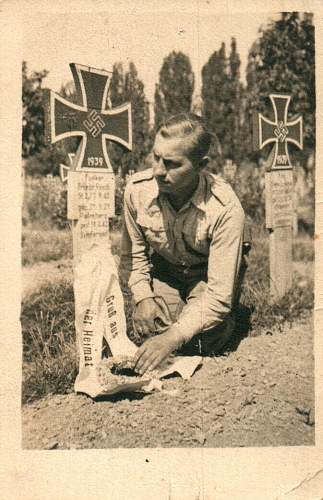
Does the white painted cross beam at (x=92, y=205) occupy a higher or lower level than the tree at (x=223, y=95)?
lower

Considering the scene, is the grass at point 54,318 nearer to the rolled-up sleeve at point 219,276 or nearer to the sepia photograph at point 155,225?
the sepia photograph at point 155,225

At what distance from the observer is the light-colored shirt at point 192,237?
247cm

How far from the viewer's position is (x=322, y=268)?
2.48 meters

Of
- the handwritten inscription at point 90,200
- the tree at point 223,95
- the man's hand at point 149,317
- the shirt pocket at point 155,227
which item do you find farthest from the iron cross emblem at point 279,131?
the man's hand at point 149,317

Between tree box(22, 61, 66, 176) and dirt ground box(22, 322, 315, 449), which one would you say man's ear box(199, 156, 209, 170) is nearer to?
tree box(22, 61, 66, 176)

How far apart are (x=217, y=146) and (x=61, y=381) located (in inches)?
44.8

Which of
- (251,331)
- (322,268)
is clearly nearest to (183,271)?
(251,331)

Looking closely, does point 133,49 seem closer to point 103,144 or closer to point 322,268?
point 103,144

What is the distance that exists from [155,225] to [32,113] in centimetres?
65

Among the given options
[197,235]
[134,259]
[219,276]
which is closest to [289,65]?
[197,235]

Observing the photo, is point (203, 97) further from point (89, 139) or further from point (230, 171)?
point (230, 171)

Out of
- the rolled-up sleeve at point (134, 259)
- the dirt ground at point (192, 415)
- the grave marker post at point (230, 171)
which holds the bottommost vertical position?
the dirt ground at point (192, 415)

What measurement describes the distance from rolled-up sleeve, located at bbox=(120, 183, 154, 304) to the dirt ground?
1.37ft

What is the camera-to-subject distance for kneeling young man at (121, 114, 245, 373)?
2434mm
